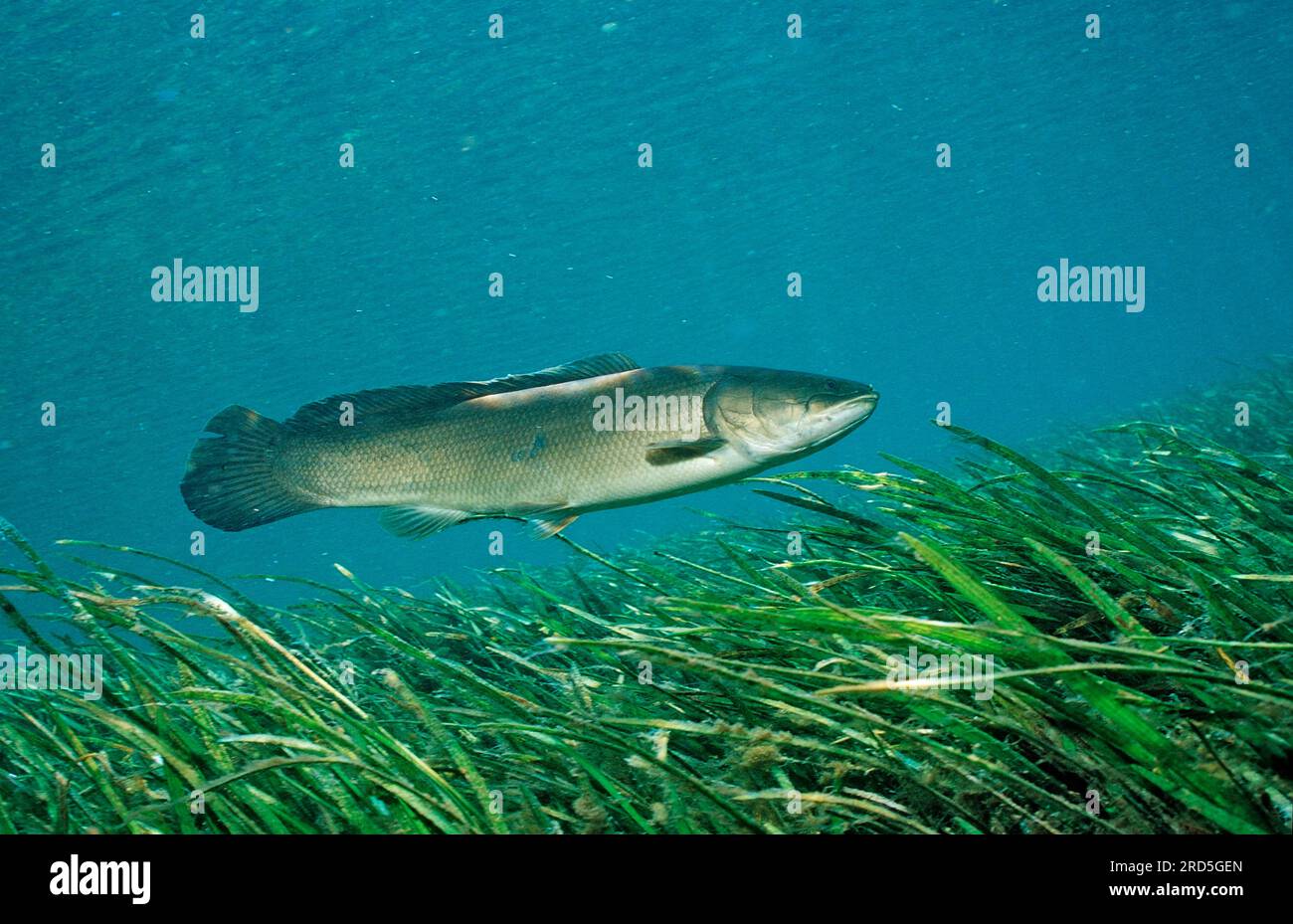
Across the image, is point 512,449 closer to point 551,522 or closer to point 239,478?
point 551,522

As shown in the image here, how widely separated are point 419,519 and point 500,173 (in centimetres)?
2630

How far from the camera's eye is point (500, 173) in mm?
27219

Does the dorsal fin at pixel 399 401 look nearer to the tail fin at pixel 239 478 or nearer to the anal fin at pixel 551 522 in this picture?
the tail fin at pixel 239 478

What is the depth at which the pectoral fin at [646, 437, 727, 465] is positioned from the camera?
3359 mm

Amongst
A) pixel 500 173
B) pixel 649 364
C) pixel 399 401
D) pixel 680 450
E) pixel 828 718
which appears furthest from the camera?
pixel 649 364

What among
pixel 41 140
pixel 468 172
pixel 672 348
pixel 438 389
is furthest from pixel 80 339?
pixel 672 348

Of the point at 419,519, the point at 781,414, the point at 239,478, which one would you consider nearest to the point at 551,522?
the point at 419,519

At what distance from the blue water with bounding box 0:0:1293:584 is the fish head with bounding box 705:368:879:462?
26 centimetres

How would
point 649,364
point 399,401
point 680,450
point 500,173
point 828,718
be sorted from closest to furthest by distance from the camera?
point 828,718 → point 680,450 → point 399,401 → point 500,173 → point 649,364

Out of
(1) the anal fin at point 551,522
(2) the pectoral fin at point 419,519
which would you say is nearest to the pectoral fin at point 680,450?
(1) the anal fin at point 551,522

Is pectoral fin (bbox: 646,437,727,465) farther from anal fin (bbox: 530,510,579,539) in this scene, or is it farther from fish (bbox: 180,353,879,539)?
anal fin (bbox: 530,510,579,539)

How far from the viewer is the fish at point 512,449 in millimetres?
3436

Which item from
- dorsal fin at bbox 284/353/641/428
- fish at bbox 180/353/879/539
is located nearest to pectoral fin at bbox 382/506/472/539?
fish at bbox 180/353/879/539

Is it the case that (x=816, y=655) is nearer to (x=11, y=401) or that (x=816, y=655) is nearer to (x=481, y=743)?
(x=481, y=743)
